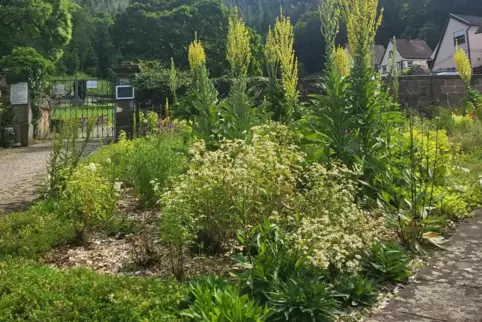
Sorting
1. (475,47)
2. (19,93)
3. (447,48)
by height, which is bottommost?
(19,93)

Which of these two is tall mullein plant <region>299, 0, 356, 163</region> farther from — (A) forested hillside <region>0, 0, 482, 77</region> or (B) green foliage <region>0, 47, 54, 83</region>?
(A) forested hillside <region>0, 0, 482, 77</region>

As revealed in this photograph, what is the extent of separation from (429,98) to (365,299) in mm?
14494

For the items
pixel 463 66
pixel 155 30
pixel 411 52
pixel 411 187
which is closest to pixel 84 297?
pixel 411 187

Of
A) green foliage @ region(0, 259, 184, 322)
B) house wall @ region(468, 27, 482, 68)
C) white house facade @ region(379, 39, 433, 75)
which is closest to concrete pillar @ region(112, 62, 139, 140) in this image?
green foliage @ region(0, 259, 184, 322)

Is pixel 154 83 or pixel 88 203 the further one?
pixel 154 83

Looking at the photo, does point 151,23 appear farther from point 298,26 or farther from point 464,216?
point 464,216

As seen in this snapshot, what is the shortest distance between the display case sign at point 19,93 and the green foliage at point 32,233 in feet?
33.4

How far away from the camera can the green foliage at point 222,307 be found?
8.45 ft

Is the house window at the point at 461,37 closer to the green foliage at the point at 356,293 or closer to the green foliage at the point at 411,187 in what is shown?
the green foliage at the point at 411,187

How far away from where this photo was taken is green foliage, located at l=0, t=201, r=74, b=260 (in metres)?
4.20

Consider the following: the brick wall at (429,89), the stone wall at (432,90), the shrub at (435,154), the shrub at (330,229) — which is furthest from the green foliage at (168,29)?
the shrub at (330,229)

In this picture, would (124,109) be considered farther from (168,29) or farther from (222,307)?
(168,29)

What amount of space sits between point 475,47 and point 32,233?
42.2 metres

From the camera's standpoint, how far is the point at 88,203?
187 inches
